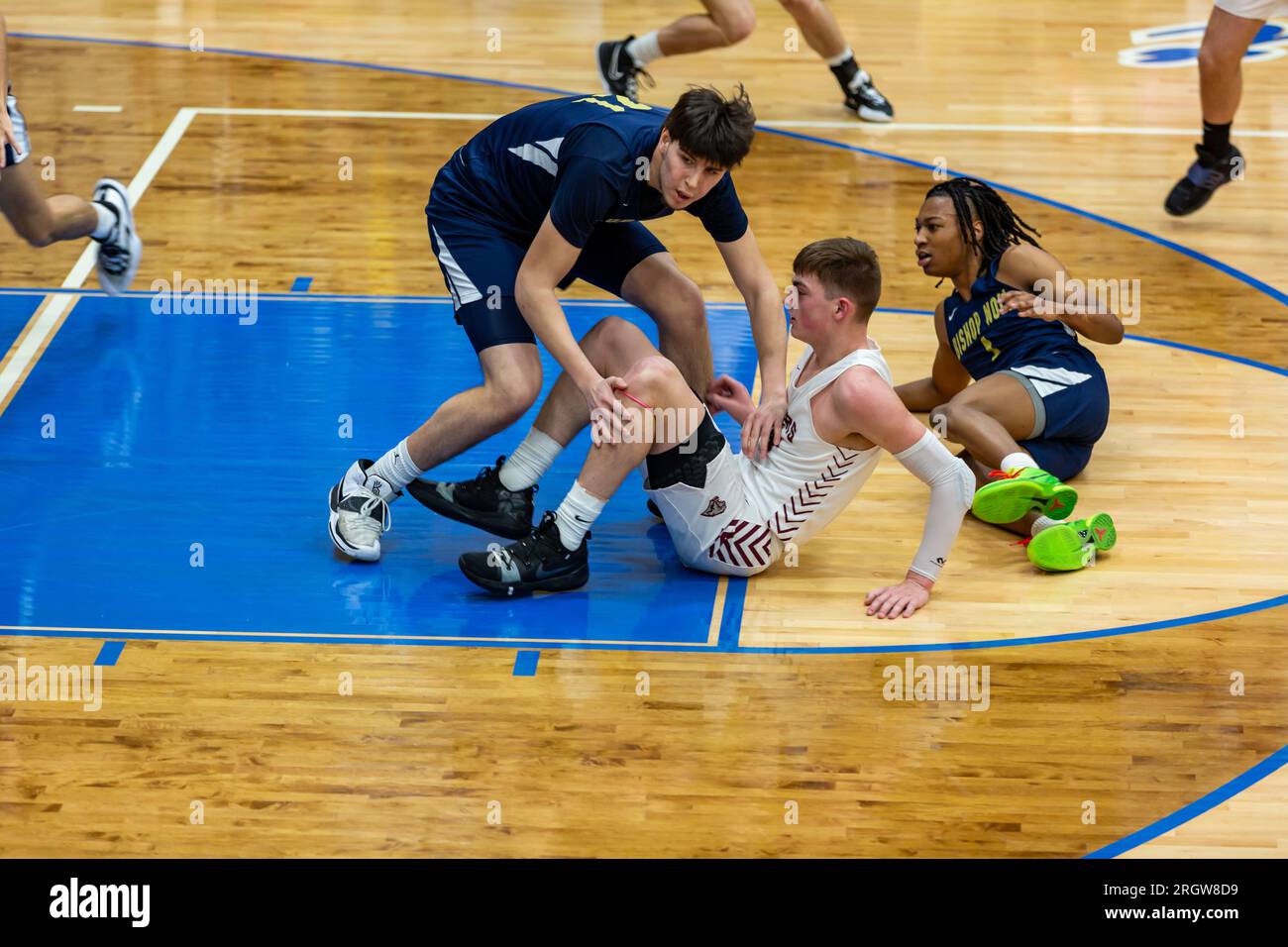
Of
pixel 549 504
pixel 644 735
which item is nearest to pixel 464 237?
pixel 549 504

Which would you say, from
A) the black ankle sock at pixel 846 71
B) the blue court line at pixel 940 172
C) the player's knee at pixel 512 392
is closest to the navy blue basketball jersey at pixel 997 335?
the blue court line at pixel 940 172

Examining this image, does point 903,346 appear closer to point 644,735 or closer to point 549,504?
point 549,504

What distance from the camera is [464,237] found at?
191 inches

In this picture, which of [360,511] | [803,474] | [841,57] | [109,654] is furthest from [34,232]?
[841,57]

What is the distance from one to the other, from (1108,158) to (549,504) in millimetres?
3992

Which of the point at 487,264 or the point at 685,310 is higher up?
the point at 487,264

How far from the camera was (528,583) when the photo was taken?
4.70 metres

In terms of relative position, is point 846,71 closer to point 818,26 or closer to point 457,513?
point 818,26

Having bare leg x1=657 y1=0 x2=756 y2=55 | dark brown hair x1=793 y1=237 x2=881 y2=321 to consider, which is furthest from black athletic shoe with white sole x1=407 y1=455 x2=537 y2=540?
bare leg x1=657 y1=0 x2=756 y2=55

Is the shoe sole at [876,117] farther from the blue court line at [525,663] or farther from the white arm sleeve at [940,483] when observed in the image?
the blue court line at [525,663]

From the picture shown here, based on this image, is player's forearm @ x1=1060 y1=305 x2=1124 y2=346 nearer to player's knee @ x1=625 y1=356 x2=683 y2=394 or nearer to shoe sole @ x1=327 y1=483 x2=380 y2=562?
player's knee @ x1=625 y1=356 x2=683 y2=394

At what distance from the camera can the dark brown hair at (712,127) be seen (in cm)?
424

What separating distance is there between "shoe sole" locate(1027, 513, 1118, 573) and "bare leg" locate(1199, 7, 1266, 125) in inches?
114

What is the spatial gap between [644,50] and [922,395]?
3.37m
